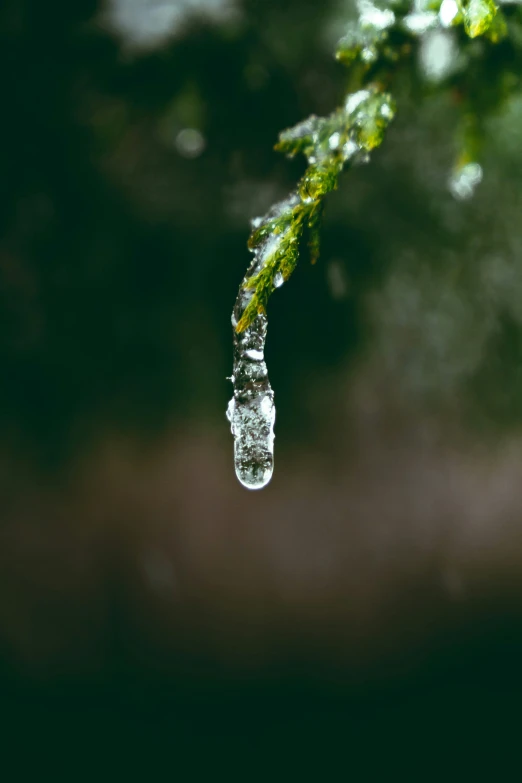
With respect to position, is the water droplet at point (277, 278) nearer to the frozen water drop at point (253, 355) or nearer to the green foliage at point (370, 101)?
the green foliage at point (370, 101)

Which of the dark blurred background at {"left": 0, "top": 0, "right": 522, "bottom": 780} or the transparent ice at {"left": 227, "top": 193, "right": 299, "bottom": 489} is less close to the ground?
the dark blurred background at {"left": 0, "top": 0, "right": 522, "bottom": 780}

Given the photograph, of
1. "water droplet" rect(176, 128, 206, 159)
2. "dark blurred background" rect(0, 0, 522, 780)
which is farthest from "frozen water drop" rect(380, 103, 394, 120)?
"water droplet" rect(176, 128, 206, 159)

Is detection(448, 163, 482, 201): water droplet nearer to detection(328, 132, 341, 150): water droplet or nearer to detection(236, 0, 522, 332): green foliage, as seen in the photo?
detection(236, 0, 522, 332): green foliage

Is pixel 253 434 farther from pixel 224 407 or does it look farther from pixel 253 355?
pixel 224 407

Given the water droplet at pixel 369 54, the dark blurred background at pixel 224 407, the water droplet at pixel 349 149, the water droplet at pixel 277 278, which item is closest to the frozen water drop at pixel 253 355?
the water droplet at pixel 277 278

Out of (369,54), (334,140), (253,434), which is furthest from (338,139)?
(253,434)

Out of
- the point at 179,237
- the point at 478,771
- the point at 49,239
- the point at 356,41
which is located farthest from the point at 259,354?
the point at 478,771

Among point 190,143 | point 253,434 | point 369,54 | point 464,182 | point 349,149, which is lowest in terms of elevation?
point 253,434

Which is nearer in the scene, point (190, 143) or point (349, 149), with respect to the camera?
point (349, 149)
